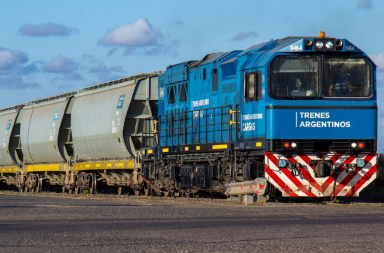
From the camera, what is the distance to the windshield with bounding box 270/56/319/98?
16094 mm

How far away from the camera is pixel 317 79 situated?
16.2 meters

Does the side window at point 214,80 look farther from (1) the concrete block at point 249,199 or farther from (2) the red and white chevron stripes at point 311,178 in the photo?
(1) the concrete block at point 249,199

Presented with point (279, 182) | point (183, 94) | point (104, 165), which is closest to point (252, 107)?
point (279, 182)

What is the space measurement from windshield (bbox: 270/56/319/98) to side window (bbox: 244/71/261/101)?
0.43 meters

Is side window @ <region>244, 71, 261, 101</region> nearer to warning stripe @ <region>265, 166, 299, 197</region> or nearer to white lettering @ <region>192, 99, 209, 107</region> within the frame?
warning stripe @ <region>265, 166, 299, 197</region>

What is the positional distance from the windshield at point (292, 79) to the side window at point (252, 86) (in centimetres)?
43

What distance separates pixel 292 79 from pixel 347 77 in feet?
4.49

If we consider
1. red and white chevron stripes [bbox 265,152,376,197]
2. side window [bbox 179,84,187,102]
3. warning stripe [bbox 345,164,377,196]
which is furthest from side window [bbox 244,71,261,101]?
side window [bbox 179,84,187,102]

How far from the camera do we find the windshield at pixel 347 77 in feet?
53.4

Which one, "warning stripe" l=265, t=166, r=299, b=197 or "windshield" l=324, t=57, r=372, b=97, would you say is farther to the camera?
"windshield" l=324, t=57, r=372, b=97

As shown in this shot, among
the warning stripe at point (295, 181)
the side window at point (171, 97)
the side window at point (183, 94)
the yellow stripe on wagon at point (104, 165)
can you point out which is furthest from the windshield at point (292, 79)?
the yellow stripe on wagon at point (104, 165)

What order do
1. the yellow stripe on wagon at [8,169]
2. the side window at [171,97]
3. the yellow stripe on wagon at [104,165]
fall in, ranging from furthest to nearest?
the yellow stripe on wagon at [8,169], the yellow stripe on wagon at [104,165], the side window at [171,97]

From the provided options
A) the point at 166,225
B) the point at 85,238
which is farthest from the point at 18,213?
the point at 85,238

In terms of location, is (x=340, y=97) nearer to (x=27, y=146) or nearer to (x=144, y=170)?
(x=144, y=170)
